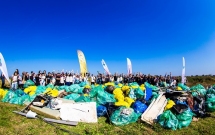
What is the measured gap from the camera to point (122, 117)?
6660mm

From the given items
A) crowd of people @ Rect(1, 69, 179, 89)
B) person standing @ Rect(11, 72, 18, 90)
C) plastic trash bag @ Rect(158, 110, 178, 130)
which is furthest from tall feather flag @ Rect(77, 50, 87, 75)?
plastic trash bag @ Rect(158, 110, 178, 130)

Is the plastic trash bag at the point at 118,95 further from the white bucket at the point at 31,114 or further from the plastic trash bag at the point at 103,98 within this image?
the white bucket at the point at 31,114

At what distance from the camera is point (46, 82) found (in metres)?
15.1

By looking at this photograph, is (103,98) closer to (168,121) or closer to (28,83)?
(168,121)

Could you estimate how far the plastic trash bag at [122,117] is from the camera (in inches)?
261

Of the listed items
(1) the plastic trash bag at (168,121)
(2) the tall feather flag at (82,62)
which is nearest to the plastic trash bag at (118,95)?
(1) the plastic trash bag at (168,121)

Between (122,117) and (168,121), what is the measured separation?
1.53m

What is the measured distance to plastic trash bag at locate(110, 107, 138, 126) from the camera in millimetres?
6629

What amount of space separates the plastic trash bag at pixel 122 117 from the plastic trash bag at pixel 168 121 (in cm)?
92

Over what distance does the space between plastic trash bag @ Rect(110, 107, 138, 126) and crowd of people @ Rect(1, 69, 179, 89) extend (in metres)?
8.49

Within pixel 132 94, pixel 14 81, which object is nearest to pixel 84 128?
pixel 132 94

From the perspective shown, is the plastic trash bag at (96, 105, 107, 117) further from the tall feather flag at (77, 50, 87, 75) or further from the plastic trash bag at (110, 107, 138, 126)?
the tall feather flag at (77, 50, 87, 75)

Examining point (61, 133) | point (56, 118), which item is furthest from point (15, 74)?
point (61, 133)

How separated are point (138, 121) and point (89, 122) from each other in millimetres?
1738
